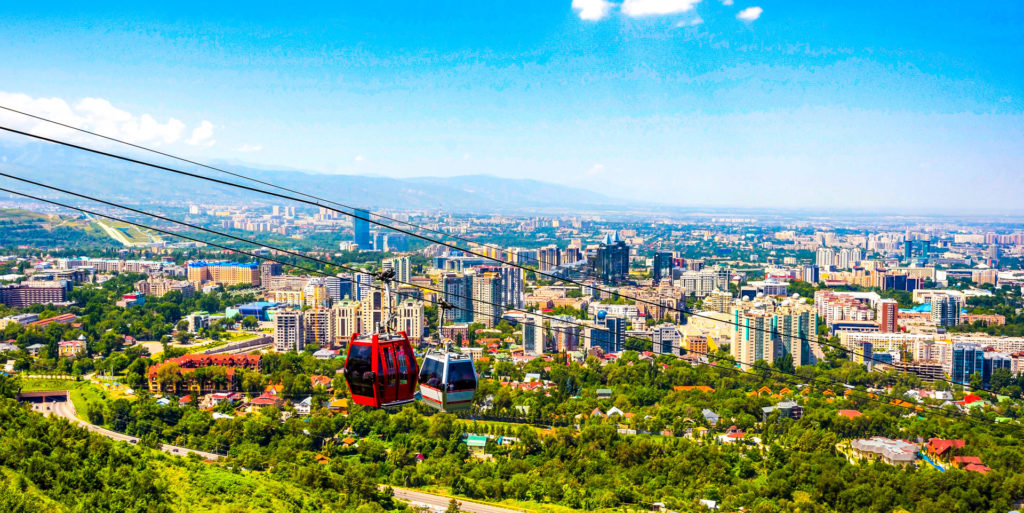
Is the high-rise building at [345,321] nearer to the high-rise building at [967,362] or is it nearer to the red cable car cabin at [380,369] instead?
the high-rise building at [967,362]

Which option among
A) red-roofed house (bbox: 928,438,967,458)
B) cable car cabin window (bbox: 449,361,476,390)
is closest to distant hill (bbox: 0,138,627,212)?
red-roofed house (bbox: 928,438,967,458)

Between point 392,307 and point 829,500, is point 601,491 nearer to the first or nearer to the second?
point 829,500

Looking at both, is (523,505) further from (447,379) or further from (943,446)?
(943,446)

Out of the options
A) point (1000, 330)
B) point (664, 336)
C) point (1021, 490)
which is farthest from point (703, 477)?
point (1000, 330)

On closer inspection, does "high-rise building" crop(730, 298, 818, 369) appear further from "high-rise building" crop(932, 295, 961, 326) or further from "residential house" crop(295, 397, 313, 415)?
"residential house" crop(295, 397, 313, 415)

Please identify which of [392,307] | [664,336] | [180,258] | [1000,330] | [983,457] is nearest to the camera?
[392,307]

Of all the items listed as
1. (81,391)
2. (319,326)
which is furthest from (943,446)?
(319,326)

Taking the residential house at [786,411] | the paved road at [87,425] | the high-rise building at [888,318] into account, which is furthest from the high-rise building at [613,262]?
the paved road at [87,425]
